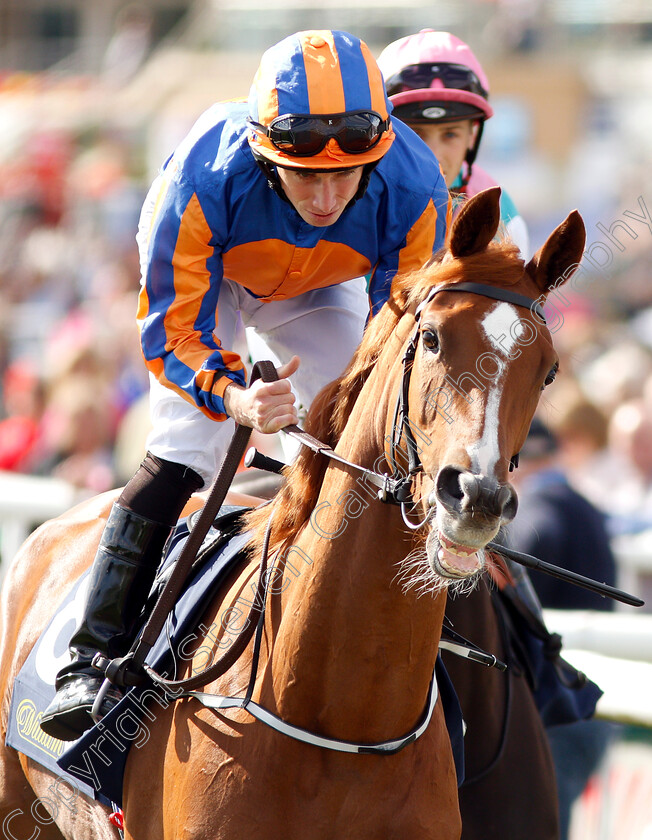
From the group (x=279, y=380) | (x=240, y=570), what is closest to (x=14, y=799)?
(x=240, y=570)

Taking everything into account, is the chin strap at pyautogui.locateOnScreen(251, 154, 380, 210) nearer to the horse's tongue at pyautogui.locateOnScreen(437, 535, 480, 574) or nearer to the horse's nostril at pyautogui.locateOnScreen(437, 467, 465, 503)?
the horse's nostril at pyautogui.locateOnScreen(437, 467, 465, 503)

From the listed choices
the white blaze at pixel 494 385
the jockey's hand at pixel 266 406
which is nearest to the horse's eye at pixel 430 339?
the white blaze at pixel 494 385

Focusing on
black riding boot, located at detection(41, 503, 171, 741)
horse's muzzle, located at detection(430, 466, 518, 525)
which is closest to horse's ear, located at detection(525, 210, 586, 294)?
horse's muzzle, located at detection(430, 466, 518, 525)

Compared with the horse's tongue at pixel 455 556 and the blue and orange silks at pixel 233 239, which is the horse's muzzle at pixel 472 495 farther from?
the blue and orange silks at pixel 233 239

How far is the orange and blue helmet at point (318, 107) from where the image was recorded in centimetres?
296

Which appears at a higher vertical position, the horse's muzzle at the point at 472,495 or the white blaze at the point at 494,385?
the white blaze at the point at 494,385

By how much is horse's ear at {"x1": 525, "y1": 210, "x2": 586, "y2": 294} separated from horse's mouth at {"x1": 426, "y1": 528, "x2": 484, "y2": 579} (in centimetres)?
70

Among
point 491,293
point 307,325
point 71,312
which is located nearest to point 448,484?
point 491,293

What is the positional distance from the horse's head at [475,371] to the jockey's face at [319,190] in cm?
47

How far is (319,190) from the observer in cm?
304

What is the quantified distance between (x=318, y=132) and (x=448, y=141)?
5.88 feet

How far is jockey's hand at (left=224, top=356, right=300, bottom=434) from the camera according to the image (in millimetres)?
2744

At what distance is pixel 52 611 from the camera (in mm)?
3902

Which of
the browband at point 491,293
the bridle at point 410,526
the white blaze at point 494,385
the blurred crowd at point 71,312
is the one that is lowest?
the blurred crowd at point 71,312
